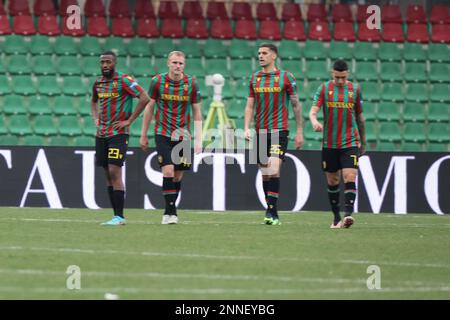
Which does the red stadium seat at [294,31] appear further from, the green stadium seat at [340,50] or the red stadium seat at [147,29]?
the red stadium seat at [147,29]

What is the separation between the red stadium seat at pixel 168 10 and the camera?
22141mm

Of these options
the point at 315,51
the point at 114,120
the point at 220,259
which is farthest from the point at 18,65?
the point at 220,259

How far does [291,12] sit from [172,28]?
269 cm

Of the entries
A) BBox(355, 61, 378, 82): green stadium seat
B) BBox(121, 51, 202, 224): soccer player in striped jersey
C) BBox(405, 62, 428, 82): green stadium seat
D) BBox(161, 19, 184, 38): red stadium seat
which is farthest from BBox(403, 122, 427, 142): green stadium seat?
BBox(121, 51, 202, 224): soccer player in striped jersey

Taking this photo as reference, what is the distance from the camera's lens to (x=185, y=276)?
27.5 feet

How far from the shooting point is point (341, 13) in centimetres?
2291

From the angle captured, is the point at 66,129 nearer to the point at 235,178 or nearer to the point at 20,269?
the point at 235,178

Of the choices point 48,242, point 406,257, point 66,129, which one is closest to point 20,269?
point 48,242

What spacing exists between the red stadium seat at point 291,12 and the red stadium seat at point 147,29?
111 inches

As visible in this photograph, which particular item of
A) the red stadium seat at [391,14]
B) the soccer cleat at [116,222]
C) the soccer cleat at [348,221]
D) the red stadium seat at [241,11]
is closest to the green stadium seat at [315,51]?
the red stadium seat at [241,11]

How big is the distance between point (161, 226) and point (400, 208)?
213 inches

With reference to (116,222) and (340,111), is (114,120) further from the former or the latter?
(340,111)
